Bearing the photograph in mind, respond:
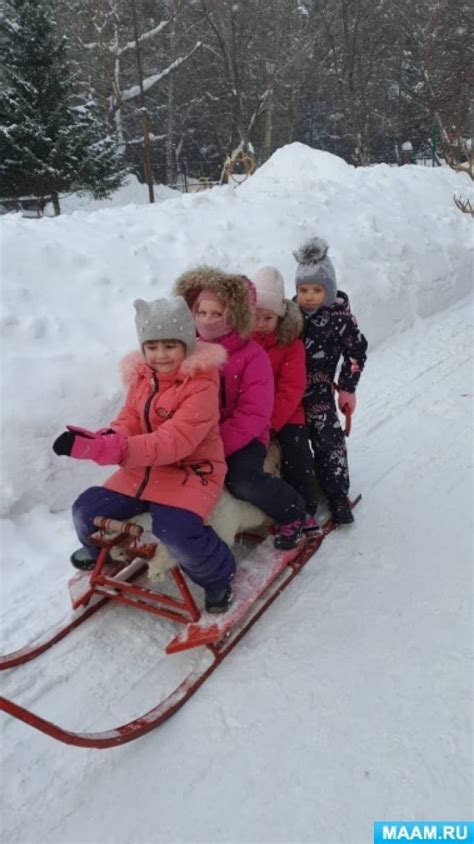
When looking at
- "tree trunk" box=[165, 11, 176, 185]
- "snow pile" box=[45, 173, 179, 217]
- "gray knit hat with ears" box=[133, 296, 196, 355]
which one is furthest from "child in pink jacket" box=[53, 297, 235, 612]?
"tree trunk" box=[165, 11, 176, 185]

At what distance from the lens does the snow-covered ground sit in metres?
2.16

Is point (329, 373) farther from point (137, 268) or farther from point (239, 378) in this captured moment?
point (137, 268)

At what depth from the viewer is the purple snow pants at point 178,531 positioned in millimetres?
2619

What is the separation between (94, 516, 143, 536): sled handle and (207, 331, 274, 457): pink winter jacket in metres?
0.66

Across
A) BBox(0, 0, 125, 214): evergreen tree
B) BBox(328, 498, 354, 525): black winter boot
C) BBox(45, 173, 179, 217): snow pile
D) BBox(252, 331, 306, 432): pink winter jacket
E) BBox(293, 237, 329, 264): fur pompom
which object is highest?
BBox(0, 0, 125, 214): evergreen tree

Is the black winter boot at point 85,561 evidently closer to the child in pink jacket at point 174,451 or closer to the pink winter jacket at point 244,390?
the child in pink jacket at point 174,451

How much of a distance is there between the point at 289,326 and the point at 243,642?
1.59 m

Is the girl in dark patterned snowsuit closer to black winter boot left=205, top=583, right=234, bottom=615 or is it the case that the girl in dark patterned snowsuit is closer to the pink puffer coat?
the pink puffer coat

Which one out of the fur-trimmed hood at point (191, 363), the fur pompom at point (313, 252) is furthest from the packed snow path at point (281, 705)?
the fur pompom at point (313, 252)

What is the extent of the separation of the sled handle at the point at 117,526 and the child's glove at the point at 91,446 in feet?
1.05

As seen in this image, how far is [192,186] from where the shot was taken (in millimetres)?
25703

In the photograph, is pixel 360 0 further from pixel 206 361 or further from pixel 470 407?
pixel 206 361

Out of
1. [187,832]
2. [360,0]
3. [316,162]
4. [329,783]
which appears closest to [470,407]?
[329,783]

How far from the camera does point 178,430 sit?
2.60 metres
